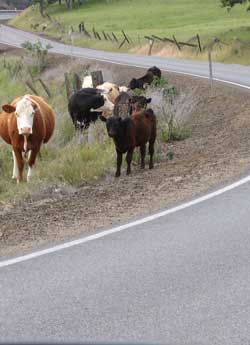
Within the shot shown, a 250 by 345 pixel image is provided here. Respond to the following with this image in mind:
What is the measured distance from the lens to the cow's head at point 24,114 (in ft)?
50.8

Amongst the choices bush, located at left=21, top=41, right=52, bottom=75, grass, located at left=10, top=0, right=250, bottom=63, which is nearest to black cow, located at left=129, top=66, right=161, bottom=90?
bush, located at left=21, top=41, right=52, bottom=75

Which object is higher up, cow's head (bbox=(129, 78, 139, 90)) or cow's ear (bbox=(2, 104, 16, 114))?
cow's ear (bbox=(2, 104, 16, 114))

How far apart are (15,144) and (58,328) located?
1014 cm

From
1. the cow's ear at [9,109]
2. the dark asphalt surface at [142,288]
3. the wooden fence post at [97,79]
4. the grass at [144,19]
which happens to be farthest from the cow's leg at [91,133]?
the grass at [144,19]

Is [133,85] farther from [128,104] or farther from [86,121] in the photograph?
[128,104]

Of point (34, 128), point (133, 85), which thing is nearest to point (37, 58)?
point (133, 85)

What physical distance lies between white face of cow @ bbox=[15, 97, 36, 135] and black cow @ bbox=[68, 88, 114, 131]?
2.57 m

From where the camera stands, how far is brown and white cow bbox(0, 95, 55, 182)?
51.1 feet

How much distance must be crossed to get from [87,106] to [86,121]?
0.61 meters

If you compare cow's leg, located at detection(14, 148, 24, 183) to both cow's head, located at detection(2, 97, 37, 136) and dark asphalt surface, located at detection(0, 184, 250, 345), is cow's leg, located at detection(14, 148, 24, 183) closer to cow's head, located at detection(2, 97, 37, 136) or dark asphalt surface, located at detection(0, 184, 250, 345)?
cow's head, located at detection(2, 97, 37, 136)

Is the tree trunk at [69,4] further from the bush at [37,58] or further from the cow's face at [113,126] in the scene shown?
the cow's face at [113,126]

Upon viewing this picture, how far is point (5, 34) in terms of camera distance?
260 ft

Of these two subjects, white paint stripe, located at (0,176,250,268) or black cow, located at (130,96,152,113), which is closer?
white paint stripe, located at (0,176,250,268)

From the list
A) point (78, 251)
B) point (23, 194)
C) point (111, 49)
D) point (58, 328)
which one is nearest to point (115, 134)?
point (23, 194)
